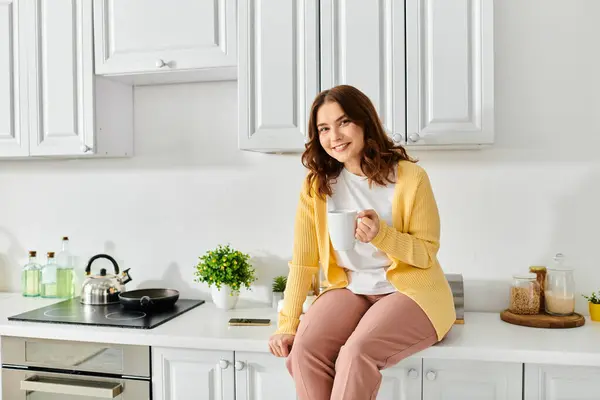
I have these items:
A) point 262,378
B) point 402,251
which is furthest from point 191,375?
point 402,251

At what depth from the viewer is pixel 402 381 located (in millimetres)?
1884

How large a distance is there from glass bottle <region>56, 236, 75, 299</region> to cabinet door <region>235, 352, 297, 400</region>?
110 cm

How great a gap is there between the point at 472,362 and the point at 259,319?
80 centimetres

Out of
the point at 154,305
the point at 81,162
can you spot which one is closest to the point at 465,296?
the point at 154,305

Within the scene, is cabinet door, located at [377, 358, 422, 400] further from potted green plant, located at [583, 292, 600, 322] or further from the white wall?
potted green plant, located at [583, 292, 600, 322]

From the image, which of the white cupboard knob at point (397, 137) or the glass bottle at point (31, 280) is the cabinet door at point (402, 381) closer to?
the white cupboard knob at point (397, 137)

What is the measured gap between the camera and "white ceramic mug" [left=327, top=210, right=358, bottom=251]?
157 cm

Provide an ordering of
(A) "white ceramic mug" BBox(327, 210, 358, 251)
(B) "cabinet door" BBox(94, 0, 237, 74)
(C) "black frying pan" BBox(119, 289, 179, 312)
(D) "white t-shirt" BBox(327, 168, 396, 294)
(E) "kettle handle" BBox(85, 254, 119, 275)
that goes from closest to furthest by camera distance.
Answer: (A) "white ceramic mug" BBox(327, 210, 358, 251), (D) "white t-shirt" BBox(327, 168, 396, 294), (B) "cabinet door" BBox(94, 0, 237, 74), (C) "black frying pan" BBox(119, 289, 179, 312), (E) "kettle handle" BBox(85, 254, 119, 275)

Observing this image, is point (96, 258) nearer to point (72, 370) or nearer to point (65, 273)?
point (65, 273)

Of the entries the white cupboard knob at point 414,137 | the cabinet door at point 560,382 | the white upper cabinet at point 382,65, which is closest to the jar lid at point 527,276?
the cabinet door at point 560,382

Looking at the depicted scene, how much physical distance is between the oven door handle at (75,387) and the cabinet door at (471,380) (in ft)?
3.53

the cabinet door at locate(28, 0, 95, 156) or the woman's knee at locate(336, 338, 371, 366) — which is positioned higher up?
the cabinet door at locate(28, 0, 95, 156)

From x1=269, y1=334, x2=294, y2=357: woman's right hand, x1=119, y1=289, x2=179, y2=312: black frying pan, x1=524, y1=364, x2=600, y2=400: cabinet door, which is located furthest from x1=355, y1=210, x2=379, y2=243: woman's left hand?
x1=119, y1=289, x2=179, y2=312: black frying pan

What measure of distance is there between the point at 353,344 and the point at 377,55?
1000mm
